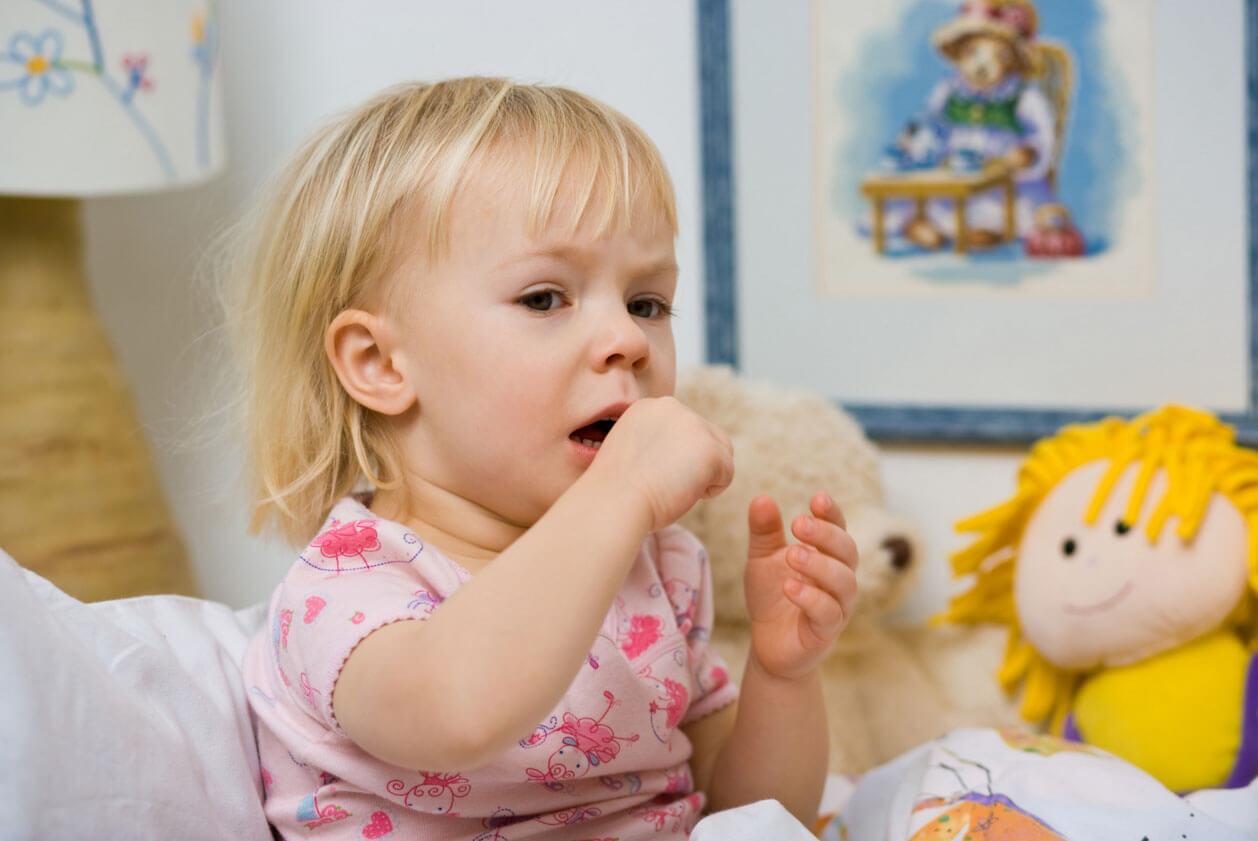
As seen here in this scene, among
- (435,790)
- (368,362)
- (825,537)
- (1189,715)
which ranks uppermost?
(368,362)

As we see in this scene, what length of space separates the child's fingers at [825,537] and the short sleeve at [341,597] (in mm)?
208

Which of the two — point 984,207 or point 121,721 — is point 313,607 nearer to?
point 121,721

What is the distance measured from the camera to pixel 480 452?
0.80 m

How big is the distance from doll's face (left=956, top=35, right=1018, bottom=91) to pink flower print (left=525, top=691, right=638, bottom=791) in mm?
781

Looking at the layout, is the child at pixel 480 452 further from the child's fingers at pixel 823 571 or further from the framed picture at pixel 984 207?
the framed picture at pixel 984 207

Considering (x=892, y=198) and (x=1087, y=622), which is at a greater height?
(x=892, y=198)

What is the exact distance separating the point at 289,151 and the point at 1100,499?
84 cm

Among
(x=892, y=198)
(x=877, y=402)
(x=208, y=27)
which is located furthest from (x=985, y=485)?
(x=208, y=27)

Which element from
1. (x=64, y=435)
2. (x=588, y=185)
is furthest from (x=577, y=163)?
(x=64, y=435)

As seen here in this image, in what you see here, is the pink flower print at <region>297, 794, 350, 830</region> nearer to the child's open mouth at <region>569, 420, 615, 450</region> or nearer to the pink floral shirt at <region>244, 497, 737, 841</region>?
the pink floral shirt at <region>244, 497, 737, 841</region>

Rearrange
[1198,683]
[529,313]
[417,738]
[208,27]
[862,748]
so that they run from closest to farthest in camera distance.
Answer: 1. [417,738]
2. [529,313]
3. [1198,683]
4. [862,748]
5. [208,27]

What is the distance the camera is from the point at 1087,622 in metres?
1.07

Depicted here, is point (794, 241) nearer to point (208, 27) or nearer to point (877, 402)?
point (877, 402)

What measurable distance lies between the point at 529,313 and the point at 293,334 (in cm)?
18
